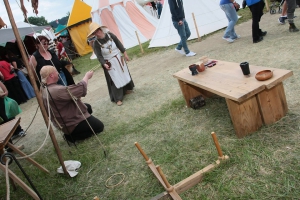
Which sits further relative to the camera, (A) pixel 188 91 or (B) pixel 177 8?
(B) pixel 177 8

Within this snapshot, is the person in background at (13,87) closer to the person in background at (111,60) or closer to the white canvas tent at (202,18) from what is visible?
the person in background at (111,60)

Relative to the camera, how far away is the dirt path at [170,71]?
13.0 feet

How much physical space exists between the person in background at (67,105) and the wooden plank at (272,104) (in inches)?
81.0

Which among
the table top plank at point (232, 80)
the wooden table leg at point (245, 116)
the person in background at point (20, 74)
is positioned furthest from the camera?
the person in background at point (20, 74)

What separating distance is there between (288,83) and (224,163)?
1.74m

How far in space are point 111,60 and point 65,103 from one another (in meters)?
1.40

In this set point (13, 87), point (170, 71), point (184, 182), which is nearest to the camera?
point (184, 182)

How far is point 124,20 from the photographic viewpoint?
1126 cm

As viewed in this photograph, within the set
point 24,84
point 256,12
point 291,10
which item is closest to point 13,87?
point 24,84

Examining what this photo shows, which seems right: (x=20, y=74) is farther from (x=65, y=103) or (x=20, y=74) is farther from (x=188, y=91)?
(x=188, y=91)

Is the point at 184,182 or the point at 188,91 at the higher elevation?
the point at 188,91

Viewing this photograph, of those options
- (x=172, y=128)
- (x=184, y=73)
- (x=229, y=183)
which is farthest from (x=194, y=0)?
(x=229, y=183)

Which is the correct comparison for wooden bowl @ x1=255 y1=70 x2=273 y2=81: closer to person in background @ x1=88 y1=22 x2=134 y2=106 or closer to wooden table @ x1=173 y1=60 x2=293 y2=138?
wooden table @ x1=173 y1=60 x2=293 y2=138

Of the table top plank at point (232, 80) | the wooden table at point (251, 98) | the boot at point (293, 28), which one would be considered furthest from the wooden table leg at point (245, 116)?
the boot at point (293, 28)
